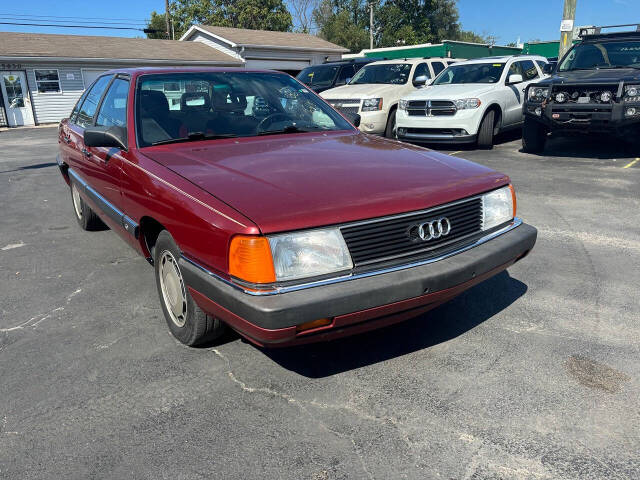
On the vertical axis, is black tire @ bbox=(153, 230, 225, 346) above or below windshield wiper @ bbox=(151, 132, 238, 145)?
below

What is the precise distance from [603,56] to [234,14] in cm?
4246

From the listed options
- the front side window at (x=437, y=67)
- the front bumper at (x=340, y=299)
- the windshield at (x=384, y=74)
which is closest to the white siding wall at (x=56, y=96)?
the windshield at (x=384, y=74)

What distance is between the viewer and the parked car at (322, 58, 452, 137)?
10.3 meters

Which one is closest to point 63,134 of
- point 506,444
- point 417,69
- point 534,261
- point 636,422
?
point 534,261

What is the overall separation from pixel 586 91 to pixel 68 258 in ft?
24.9

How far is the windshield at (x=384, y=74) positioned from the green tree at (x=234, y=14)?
36911mm

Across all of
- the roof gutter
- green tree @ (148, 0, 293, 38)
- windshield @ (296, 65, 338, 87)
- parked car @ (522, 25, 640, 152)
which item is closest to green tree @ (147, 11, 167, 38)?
green tree @ (148, 0, 293, 38)

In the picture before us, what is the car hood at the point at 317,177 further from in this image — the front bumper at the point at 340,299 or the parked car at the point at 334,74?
the parked car at the point at 334,74

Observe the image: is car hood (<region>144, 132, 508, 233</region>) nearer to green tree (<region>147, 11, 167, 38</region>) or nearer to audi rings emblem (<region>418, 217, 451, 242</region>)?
audi rings emblem (<region>418, 217, 451, 242</region>)

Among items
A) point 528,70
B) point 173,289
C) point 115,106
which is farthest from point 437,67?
point 173,289

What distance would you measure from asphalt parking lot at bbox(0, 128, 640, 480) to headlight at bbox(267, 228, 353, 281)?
0.69m

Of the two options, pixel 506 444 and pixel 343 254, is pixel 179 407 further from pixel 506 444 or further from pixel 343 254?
pixel 506 444

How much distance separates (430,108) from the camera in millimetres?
9477

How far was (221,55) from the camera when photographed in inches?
1198
